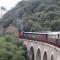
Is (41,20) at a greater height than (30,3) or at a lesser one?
lesser

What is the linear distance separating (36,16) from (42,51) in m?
29.6

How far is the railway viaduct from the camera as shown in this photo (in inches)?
722

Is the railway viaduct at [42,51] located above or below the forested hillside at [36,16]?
below

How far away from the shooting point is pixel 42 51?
80.1 feet

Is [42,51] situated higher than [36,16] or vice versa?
[36,16]

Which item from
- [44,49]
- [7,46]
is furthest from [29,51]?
[44,49]

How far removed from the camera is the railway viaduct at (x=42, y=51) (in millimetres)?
18331

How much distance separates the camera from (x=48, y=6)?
5503 cm

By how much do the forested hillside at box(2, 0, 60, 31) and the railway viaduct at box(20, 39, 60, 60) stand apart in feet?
32.2

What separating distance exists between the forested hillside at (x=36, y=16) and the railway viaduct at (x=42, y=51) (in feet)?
32.2

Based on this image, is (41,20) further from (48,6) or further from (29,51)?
(29,51)

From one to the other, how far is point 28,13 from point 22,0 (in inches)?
483

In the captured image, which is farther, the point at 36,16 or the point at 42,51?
the point at 36,16

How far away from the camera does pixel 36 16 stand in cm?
5347
